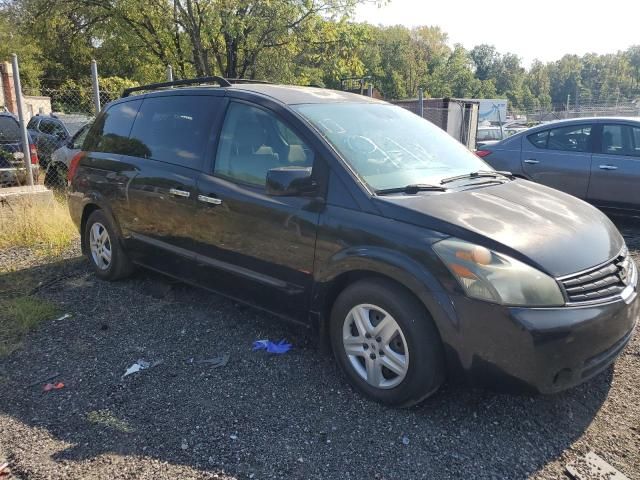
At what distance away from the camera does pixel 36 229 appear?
6.96 meters

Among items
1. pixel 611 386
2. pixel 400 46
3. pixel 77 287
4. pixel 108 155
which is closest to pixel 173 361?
pixel 77 287

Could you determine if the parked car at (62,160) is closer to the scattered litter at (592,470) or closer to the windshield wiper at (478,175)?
the windshield wiper at (478,175)

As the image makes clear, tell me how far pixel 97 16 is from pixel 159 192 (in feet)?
48.1

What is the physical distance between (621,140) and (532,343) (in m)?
5.66

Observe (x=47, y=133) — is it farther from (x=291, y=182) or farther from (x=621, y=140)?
(x=621, y=140)

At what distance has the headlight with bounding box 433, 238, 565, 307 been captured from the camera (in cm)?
262

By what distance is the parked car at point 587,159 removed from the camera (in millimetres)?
6895

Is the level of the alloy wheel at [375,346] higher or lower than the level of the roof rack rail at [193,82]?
lower

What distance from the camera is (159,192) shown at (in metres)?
4.40

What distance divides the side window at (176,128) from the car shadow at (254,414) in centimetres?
141

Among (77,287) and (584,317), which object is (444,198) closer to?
(584,317)

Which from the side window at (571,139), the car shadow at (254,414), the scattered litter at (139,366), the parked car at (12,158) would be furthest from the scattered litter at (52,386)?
the side window at (571,139)

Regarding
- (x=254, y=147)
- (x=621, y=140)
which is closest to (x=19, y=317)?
(x=254, y=147)

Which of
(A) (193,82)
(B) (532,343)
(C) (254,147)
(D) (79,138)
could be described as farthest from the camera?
(D) (79,138)
